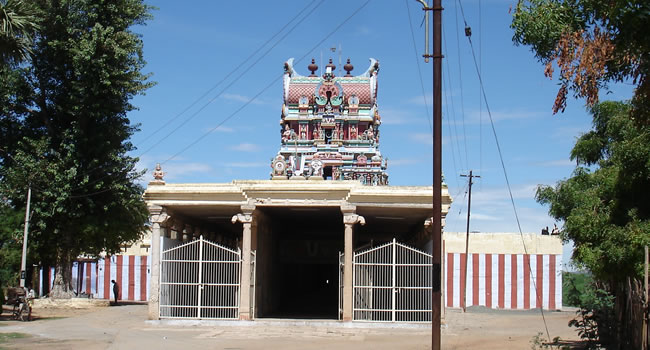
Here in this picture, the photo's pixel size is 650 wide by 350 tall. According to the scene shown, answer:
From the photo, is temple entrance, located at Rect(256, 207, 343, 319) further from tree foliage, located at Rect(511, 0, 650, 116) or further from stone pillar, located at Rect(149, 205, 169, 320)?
tree foliage, located at Rect(511, 0, 650, 116)

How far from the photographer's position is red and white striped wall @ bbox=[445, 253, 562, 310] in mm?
44188

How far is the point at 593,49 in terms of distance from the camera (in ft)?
31.6

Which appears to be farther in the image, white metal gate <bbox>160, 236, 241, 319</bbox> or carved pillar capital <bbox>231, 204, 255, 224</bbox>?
white metal gate <bbox>160, 236, 241, 319</bbox>

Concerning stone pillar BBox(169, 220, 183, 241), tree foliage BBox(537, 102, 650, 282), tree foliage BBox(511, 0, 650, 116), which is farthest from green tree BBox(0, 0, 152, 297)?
tree foliage BBox(511, 0, 650, 116)

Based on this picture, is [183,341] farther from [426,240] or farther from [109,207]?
[109,207]

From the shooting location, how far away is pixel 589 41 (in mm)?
9773

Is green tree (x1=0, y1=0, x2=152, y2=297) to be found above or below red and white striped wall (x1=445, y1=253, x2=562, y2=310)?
above

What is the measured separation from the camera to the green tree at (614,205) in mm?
14016

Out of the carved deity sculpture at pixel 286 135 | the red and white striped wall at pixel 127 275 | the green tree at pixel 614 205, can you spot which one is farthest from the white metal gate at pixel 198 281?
the carved deity sculpture at pixel 286 135

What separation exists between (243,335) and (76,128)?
13.4 meters

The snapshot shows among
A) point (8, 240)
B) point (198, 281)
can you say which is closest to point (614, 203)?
point (198, 281)

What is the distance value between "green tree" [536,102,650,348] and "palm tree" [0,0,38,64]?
558 inches

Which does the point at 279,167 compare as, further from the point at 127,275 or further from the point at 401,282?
the point at 127,275

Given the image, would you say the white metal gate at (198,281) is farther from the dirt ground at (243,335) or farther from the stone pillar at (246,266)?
the dirt ground at (243,335)
